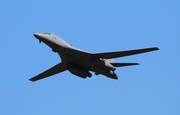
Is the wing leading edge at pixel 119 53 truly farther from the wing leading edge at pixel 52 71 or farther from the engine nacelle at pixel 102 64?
the wing leading edge at pixel 52 71

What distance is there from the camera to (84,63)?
4650cm

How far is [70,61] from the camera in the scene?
154ft

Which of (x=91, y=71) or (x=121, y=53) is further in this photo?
(x=91, y=71)

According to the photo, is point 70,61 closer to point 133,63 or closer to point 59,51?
point 59,51

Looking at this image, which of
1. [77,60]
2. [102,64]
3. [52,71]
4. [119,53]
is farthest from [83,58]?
[52,71]

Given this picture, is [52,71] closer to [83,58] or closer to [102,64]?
[83,58]

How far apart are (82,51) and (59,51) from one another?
2.43 m

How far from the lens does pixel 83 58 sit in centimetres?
4581

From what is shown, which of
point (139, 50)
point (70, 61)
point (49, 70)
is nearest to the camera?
point (139, 50)

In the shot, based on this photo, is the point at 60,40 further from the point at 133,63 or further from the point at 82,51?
the point at 133,63

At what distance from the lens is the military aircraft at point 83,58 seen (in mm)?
44562

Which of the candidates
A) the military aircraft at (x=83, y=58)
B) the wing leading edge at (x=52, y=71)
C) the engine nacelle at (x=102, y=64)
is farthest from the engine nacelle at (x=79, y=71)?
the engine nacelle at (x=102, y=64)

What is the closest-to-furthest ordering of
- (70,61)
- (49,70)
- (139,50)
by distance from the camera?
(139,50) → (70,61) → (49,70)

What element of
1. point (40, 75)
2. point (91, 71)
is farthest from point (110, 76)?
point (40, 75)
